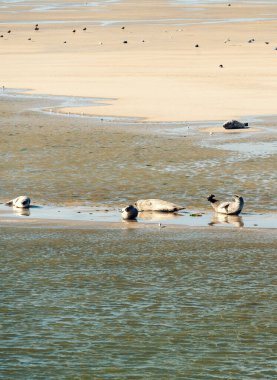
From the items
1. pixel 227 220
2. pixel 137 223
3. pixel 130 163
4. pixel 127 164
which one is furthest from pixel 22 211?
pixel 130 163

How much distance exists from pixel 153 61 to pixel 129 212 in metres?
31.9

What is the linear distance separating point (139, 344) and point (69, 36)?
58.7 metres

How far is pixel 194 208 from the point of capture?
20172mm

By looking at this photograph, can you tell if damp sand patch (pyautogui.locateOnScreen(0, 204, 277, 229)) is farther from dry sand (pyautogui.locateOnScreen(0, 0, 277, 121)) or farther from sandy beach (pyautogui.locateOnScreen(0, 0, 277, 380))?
dry sand (pyautogui.locateOnScreen(0, 0, 277, 121))

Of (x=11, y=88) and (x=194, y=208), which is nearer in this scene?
(x=194, y=208)

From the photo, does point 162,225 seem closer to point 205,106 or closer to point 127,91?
point 205,106

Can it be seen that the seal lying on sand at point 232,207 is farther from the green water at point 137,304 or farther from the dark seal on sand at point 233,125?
the dark seal on sand at point 233,125

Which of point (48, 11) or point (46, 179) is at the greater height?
point (48, 11)

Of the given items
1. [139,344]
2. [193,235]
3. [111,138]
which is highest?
[111,138]

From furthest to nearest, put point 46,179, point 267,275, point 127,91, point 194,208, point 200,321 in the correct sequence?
point 127,91, point 46,179, point 194,208, point 267,275, point 200,321

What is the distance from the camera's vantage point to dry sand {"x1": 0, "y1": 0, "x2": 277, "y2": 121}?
36.3 metres

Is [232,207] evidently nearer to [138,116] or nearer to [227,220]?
[227,220]

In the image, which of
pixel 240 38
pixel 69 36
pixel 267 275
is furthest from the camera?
pixel 69 36

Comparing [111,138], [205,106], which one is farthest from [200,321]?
[205,106]
